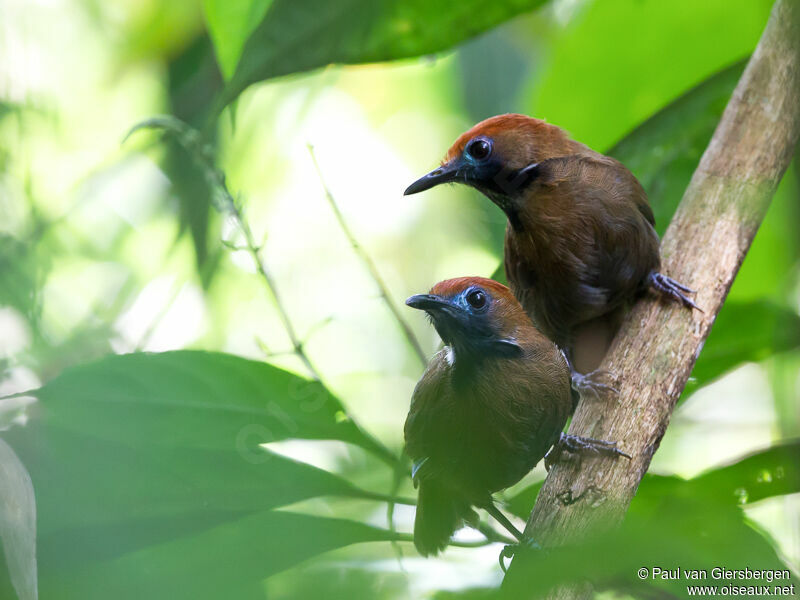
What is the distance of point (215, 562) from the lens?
49 centimetres

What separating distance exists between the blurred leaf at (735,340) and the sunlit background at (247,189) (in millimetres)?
64

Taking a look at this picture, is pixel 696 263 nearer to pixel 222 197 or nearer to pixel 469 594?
pixel 222 197

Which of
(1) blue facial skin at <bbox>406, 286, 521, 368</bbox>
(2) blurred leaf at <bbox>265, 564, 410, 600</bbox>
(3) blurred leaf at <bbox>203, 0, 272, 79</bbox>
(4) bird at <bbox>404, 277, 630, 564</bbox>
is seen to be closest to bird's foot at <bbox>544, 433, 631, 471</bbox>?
(4) bird at <bbox>404, 277, 630, 564</bbox>

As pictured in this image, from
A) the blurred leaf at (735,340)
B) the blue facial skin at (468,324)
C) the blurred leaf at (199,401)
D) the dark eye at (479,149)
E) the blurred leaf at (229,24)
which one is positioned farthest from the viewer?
the dark eye at (479,149)

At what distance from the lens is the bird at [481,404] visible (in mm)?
1420

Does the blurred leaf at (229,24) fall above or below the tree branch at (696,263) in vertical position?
above

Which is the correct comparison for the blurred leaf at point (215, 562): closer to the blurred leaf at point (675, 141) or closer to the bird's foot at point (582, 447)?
the bird's foot at point (582, 447)

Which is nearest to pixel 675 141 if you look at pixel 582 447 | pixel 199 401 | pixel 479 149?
pixel 479 149

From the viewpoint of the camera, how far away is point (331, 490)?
0.84 m

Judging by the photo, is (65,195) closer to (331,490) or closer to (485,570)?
(331,490)

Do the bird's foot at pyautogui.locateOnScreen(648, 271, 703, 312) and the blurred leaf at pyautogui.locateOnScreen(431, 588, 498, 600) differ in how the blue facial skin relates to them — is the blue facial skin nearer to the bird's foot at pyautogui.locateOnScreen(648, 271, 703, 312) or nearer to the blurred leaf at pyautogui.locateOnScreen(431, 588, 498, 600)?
the bird's foot at pyautogui.locateOnScreen(648, 271, 703, 312)

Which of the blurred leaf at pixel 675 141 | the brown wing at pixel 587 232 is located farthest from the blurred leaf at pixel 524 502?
the blurred leaf at pixel 675 141

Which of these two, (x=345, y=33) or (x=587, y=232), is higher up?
(x=345, y=33)

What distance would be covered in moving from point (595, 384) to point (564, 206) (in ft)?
1.71
